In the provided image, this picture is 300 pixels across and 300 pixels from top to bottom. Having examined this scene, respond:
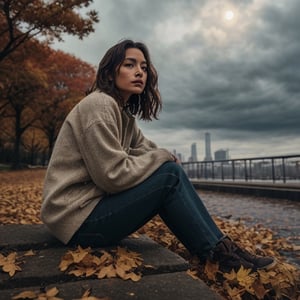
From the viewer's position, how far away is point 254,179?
14.7 m

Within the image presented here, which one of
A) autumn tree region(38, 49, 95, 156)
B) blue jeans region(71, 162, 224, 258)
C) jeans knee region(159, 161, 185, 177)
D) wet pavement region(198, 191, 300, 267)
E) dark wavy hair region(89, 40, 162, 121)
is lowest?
wet pavement region(198, 191, 300, 267)

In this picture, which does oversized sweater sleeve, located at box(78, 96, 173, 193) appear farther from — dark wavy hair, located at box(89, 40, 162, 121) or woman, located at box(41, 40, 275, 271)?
dark wavy hair, located at box(89, 40, 162, 121)

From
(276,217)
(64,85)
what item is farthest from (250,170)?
(64,85)

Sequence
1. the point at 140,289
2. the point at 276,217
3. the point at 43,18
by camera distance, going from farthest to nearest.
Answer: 1. the point at 43,18
2. the point at 276,217
3. the point at 140,289

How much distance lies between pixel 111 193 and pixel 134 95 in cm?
109

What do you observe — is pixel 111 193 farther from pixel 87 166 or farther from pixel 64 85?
pixel 64 85

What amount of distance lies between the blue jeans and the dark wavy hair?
785 mm

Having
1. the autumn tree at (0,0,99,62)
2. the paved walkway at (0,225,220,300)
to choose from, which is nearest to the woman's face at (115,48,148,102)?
the paved walkway at (0,225,220,300)

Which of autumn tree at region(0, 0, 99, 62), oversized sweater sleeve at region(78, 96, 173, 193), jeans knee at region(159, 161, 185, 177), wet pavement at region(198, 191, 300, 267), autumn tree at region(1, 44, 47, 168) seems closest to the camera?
oversized sweater sleeve at region(78, 96, 173, 193)

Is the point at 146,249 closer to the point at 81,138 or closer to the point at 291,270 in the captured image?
the point at 81,138

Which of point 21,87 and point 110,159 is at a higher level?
point 21,87

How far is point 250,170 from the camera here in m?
14.9

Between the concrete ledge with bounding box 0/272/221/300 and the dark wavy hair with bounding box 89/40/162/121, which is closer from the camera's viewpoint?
the concrete ledge with bounding box 0/272/221/300

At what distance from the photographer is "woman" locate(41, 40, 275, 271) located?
88.3 inches
